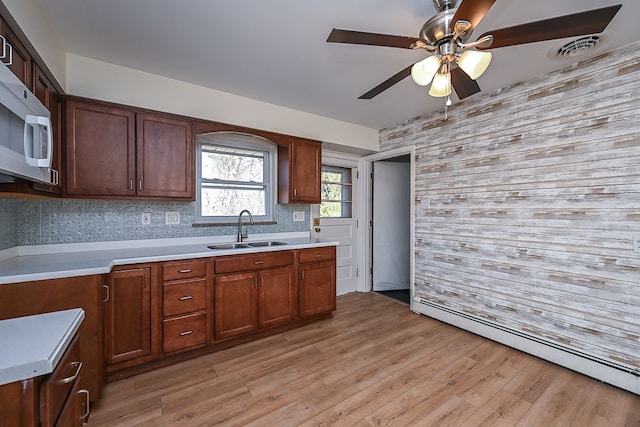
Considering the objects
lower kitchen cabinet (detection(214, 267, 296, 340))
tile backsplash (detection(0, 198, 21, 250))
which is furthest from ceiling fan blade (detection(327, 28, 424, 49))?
tile backsplash (detection(0, 198, 21, 250))

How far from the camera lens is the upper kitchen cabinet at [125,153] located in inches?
81.4

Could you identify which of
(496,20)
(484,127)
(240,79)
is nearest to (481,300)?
(484,127)

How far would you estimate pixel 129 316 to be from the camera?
2068 mm

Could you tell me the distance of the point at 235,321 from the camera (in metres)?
2.54

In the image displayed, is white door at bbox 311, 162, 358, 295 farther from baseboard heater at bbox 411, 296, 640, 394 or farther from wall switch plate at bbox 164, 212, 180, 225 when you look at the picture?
wall switch plate at bbox 164, 212, 180, 225

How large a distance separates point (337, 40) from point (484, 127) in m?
2.09

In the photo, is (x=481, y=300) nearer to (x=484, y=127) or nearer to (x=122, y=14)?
(x=484, y=127)

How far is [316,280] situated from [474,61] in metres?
2.42

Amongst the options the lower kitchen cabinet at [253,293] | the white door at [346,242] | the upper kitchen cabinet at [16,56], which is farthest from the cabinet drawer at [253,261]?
the upper kitchen cabinet at [16,56]

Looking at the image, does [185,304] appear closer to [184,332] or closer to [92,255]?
[184,332]

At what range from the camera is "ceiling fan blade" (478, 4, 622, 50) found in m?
1.18

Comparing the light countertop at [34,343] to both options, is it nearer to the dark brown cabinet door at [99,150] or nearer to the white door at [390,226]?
the dark brown cabinet door at [99,150]

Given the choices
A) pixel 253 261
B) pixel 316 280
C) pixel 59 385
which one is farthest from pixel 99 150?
pixel 316 280

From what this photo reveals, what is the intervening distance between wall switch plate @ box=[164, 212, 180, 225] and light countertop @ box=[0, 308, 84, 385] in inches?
67.1
